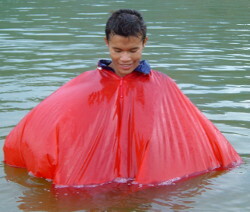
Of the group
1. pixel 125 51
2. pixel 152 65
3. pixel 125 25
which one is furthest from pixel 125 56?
pixel 152 65

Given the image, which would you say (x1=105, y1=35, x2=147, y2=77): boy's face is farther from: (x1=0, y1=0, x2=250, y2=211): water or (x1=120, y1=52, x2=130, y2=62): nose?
(x1=0, y1=0, x2=250, y2=211): water

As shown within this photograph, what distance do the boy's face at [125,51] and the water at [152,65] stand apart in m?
0.90

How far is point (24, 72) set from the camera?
30.7 feet

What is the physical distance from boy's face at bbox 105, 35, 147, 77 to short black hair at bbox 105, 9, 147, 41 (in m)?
0.03

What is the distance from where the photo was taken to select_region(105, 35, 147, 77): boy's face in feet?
15.3

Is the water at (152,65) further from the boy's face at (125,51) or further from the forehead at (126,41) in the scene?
the forehead at (126,41)

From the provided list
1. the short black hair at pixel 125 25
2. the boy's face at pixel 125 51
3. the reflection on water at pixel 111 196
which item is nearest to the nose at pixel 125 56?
the boy's face at pixel 125 51

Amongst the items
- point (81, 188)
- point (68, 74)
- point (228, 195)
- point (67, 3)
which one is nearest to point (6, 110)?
point (68, 74)

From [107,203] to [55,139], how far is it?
67cm

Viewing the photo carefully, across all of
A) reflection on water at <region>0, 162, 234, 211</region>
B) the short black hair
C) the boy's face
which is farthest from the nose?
reflection on water at <region>0, 162, 234, 211</region>

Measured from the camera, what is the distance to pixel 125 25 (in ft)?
15.2

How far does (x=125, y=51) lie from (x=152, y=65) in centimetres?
515

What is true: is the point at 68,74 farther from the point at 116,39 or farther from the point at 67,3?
the point at 67,3

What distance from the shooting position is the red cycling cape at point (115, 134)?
4.68m
